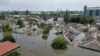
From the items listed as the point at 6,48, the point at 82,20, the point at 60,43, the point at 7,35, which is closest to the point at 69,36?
the point at 60,43

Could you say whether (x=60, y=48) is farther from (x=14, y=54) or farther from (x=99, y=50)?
(x=14, y=54)

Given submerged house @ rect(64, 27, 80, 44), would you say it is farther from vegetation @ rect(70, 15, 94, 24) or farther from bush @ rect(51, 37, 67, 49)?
vegetation @ rect(70, 15, 94, 24)

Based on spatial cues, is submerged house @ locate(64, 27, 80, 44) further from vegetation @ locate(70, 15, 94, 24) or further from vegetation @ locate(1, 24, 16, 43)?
vegetation @ locate(70, 15, 94, 24)

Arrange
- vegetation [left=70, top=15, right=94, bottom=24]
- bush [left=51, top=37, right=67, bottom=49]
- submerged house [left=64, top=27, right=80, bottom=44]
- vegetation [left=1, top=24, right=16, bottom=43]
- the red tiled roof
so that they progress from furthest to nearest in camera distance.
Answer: vegetation [left=70, top=15, right=94, bottom=24] → submerged house [left=64, top=27, right=80, bottom=44] → vegetation [left=1, top=24, right=16, bottom=43] → bush [left=51, top=37, right=67, bottom=49] → the red tiled roof

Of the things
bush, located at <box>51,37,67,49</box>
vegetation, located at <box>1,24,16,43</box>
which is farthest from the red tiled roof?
bush, located at <box>51,37,67,49</box>

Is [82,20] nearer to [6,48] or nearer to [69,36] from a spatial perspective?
[69,36]

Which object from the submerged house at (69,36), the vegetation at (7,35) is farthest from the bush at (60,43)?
the vegetation at (7,35)

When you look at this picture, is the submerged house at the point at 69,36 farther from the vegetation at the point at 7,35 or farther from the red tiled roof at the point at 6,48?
the red tiled roof at the point at 6,48

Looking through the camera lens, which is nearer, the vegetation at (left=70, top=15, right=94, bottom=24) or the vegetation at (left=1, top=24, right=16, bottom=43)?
the vegetation at (left=1, top=24, right=16, bottom=43)

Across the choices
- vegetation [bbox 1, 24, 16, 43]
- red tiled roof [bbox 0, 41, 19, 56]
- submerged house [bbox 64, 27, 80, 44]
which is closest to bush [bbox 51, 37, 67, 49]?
submerged house [bbox 64, 27, 80, 44]

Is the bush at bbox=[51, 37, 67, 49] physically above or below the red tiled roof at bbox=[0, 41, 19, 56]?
below

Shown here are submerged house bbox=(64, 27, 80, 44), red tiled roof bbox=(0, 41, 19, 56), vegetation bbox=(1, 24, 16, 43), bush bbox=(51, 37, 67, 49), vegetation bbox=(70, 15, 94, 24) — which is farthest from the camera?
vegetation bbox=(70, 15, 94, 24)

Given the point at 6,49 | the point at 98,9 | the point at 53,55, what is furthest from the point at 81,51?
the point at 98,9
